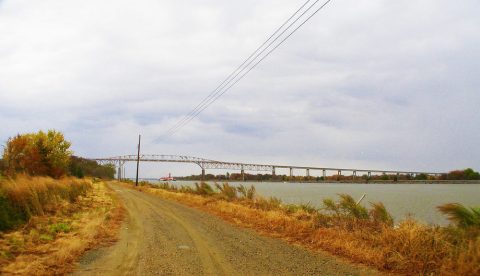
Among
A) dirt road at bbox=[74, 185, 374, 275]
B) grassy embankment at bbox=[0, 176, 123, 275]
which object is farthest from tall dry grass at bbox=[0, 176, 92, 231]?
dirt road at bbox=[74, 185, 374, 275]

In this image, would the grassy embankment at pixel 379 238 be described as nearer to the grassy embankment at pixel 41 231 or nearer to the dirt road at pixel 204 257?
the dirt road at pixel 204 257

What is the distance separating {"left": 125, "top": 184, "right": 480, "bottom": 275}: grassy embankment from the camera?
28.1ft

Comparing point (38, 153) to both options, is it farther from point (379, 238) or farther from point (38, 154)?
point (379, 238)

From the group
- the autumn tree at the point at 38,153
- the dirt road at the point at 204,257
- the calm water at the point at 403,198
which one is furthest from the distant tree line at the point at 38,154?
the dirt road at the point at 204,257

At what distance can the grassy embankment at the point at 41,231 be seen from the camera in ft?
29.1

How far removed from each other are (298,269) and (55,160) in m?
44.7

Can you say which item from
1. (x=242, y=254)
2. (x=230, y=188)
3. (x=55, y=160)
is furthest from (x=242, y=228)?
(x=55, y=160)

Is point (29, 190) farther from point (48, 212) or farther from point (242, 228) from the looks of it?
point (242, 228)

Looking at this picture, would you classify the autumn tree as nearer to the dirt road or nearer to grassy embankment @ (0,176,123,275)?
grassy embankment @ (0,176,123,275)

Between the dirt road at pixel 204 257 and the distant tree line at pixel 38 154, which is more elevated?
the distant tree line at pixel 38 154

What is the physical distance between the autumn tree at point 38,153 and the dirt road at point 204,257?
28.7 m

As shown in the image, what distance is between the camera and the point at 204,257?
10117 millimetres

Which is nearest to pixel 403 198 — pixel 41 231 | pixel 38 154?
pixel 38 154

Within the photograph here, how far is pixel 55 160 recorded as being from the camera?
1880 inches
